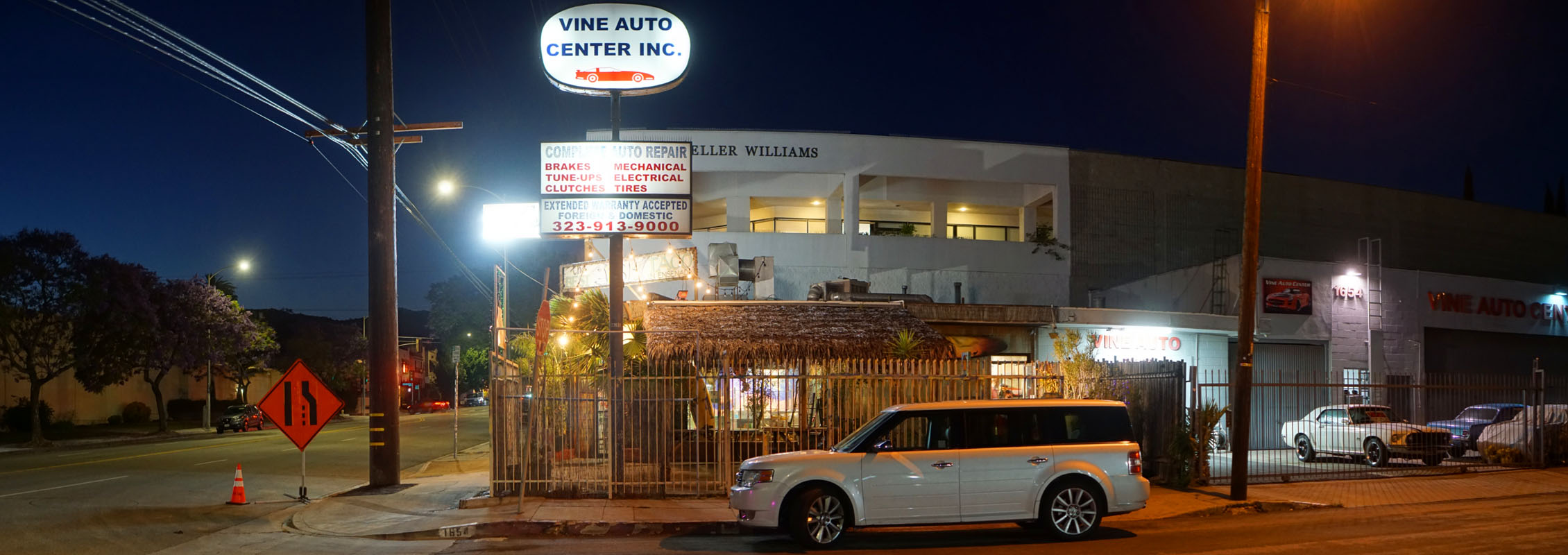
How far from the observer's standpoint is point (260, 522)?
1356 centimetres

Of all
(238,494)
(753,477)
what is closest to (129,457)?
(238,494)

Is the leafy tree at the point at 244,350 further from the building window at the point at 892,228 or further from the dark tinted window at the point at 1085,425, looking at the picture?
the dark tinted window at the point at 1085,425

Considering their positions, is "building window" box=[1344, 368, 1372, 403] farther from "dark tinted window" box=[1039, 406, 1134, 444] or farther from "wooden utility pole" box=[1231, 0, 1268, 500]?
"dark tinted window" box=[1039, 406, 1134, 444]

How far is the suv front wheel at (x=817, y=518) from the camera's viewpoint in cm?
1079

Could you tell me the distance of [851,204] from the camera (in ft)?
105

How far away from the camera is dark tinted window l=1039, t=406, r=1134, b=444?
11.3 metres

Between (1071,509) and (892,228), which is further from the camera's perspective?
(892,228)

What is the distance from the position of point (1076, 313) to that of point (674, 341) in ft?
35.8

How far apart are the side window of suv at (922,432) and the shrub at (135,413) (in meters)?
45.2

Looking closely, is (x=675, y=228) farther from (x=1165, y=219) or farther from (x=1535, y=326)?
(x=1535, y=326)

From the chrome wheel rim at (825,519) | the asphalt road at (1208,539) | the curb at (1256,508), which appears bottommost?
the curb at (1256,508)

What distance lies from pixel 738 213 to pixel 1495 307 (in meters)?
22.8

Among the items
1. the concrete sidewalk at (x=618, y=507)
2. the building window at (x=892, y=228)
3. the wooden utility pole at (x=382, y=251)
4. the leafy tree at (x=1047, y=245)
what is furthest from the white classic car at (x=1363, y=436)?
the wooden utility pole at (x=382, y=251)

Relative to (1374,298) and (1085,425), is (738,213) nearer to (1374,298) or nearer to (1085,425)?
(1374,298)
